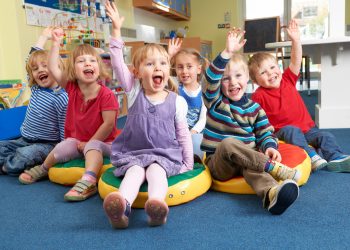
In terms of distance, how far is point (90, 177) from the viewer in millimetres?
1613

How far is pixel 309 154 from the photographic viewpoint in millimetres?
1820

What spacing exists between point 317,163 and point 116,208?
1.07 metres

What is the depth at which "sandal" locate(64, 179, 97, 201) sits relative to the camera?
1.52 metres

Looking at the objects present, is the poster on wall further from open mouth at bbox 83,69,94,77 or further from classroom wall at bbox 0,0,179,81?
open mouth at bbox 83,69,94,77

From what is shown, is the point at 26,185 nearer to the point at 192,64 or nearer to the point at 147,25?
the point at 192,64

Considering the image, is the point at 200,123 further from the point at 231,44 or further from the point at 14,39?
the point at 14,39

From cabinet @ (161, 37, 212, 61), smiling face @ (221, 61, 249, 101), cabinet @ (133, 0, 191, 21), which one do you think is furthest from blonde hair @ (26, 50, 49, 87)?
cabinet @ (161, 37, 212, 61)

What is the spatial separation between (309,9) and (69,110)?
6.59m

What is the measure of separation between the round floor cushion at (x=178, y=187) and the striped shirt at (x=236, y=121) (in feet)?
0.69

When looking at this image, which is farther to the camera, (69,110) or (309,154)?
(69,110)

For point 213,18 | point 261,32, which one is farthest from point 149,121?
point 213,18

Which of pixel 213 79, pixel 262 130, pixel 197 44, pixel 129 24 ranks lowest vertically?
pixel 262 130

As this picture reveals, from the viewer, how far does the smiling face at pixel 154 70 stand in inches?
59.1

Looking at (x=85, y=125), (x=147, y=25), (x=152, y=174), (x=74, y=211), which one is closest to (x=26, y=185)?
(x=85, y=125)
